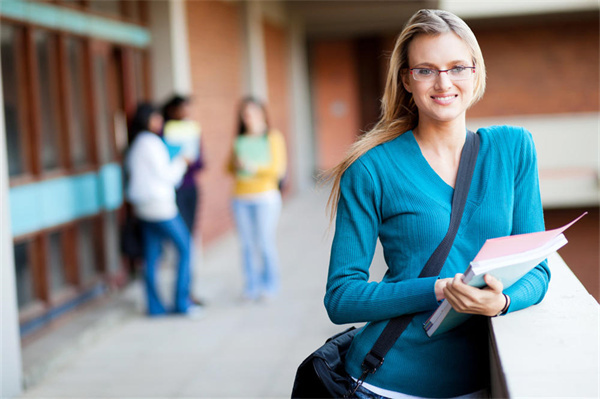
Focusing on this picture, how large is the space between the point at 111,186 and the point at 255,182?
4.95 feet

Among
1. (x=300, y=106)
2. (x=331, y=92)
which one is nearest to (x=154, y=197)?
(x=300, y=106)

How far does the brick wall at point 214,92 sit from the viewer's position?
32.5 ft

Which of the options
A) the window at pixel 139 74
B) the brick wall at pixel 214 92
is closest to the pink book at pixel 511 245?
the window at pixel 139 74

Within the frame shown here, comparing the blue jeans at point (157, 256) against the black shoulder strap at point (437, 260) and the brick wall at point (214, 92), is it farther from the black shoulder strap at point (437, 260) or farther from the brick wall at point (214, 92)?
the black shoulder strap at point (437, 260)

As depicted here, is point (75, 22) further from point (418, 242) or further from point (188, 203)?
point (418, 242)

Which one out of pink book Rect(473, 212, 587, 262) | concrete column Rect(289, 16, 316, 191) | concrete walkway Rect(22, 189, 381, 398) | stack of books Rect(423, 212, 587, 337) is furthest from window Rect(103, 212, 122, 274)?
concrete column Rect(289, 16, 316, 191)

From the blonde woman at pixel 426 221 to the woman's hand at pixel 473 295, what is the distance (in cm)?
13

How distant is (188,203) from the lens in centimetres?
749

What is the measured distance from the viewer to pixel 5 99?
5.61 m

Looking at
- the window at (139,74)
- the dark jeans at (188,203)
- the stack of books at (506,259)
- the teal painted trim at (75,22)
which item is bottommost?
the dark jeans at (188,203)

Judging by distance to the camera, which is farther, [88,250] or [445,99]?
[88,250]

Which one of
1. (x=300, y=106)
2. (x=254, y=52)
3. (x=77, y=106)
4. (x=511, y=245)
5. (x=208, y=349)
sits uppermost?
(x=254, y=52)

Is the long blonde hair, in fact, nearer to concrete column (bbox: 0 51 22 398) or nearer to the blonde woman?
the blonde woman

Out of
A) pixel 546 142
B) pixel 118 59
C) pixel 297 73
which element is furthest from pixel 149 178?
pixel 297 73
